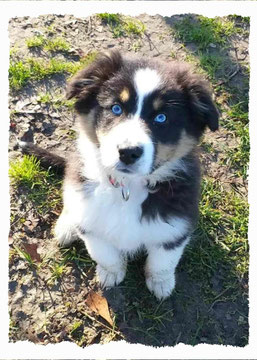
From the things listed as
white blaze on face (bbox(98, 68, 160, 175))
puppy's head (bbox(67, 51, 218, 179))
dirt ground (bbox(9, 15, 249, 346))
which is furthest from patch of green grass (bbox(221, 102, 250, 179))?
white blaze on face (bbox(98, 68, 160, 175))

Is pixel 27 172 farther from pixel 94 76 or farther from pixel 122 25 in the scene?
pixel 122 25

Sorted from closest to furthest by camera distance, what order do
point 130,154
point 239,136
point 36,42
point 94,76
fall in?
point 130,154 → point 94,76 → point 239,136 → point 36,42

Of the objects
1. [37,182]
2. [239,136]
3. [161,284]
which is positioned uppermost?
[239,136]

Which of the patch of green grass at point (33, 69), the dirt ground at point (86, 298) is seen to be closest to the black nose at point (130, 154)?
the dirt ground at point (86, 298)

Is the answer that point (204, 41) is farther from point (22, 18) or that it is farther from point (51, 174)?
point (51, 174)

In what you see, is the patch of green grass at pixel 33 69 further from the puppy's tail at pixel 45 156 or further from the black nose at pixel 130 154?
the black nose at pixel 130 154

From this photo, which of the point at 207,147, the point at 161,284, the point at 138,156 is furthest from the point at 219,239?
the point at 138,156

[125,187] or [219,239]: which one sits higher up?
[125,187]

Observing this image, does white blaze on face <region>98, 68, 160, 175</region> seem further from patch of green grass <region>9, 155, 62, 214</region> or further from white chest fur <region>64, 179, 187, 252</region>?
patch of green grass <region>9, 155, 62, 214</region>
